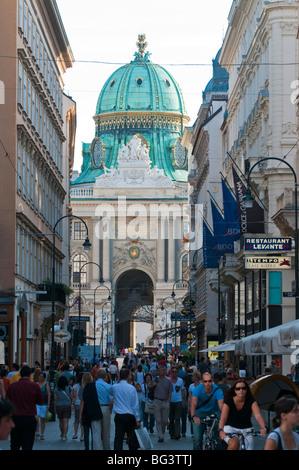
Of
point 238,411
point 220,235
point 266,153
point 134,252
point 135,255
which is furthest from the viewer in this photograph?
point 134,252

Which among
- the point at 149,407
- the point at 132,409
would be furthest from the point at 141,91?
the point at 132,409

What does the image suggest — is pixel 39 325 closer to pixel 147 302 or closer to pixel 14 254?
pixel 14 254

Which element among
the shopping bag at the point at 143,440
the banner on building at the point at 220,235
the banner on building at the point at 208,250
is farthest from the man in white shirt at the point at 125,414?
the banner on building at the point at 208,250

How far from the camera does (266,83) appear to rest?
4516 cm

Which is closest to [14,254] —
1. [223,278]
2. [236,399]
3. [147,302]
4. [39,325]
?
[39,325]

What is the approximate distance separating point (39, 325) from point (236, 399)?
125 ft

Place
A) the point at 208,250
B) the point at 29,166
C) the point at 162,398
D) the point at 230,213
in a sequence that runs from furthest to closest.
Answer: the point at 208,250
the point at 29,166
the point at 230,213
the point at 162,398

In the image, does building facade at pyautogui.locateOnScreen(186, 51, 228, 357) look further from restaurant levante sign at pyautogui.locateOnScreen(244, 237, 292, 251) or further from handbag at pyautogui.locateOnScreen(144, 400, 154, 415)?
handbag at pyautogui.locateOnScreen(144, 400, 154, 415)

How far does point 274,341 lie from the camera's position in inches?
1010

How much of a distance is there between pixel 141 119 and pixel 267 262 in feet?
355

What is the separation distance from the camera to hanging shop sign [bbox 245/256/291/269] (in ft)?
118

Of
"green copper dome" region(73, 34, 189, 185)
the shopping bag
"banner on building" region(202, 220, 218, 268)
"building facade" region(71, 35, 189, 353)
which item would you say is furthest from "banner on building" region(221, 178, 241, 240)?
"green copper dome" region(73, 34, 189, 185)

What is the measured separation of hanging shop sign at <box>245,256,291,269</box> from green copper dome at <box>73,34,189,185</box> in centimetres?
10478

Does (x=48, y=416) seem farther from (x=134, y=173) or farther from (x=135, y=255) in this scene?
(x=134, y=173)
